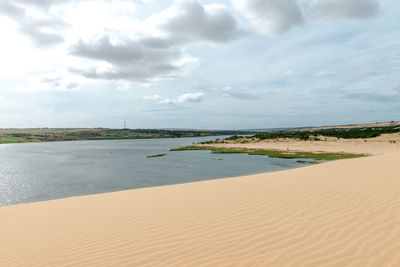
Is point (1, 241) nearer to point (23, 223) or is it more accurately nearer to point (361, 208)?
point (23, 223)

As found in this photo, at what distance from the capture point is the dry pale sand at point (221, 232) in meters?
4.40

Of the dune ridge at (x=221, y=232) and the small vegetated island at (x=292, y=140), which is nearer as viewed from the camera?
the dune ridge at (x=221, y=232)

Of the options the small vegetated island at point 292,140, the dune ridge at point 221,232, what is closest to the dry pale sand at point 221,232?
the dune ridge at point 221,232

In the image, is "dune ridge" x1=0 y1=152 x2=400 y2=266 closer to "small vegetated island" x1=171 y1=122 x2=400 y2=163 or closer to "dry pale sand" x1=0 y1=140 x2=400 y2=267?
"dry pale sand" x1=0 y1=140 x2=400 y2=267

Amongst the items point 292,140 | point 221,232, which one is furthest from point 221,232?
point 292,140

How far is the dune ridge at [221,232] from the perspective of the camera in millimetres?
4402

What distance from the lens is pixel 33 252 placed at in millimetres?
5340

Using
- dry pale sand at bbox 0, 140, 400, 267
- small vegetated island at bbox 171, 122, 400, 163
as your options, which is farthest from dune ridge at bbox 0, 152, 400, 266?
small vegetated island at bbox 171, 122, 400, 163

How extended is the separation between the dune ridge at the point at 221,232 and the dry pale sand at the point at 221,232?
2 centimetres

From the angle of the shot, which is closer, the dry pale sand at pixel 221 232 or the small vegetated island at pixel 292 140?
the dry pale sand at pixel 221 232

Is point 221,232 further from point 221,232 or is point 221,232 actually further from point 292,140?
point 292,140

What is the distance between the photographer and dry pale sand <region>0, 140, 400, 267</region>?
440 centimetres

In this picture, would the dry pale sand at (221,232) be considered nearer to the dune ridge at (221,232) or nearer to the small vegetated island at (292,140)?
the dune ridge at (221,232)

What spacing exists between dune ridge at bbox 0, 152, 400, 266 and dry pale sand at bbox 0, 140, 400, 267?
18 millimetres
